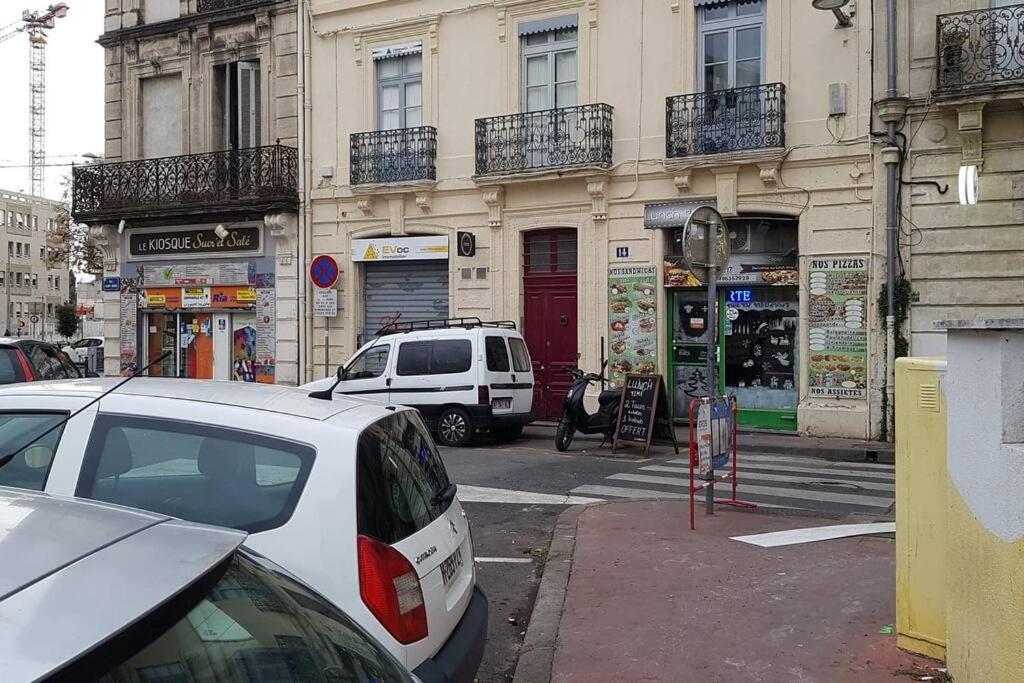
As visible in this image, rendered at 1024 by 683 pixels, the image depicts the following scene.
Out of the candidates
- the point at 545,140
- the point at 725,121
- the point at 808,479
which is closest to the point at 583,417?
the point at 808,479

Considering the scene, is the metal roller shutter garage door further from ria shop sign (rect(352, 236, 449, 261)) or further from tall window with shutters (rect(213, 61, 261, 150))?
tall window with shutters (rect(213, 61, 261, 150))

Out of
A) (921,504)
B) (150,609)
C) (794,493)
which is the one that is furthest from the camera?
(794,493)

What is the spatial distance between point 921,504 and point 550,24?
15.8 metres

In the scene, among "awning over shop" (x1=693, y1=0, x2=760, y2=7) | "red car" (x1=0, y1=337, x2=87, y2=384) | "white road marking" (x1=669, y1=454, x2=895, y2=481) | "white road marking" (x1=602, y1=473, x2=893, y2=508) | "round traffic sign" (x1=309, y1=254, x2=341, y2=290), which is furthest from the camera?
"round traffic sign" (x1=309, y1=254, x2=341, y2=290)

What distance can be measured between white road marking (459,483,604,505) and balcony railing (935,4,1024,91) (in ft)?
30.4

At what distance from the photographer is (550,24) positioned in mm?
19047

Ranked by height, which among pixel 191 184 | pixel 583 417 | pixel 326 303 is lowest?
pixel 583 417

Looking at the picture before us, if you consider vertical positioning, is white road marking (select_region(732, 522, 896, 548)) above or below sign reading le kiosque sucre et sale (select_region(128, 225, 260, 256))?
below

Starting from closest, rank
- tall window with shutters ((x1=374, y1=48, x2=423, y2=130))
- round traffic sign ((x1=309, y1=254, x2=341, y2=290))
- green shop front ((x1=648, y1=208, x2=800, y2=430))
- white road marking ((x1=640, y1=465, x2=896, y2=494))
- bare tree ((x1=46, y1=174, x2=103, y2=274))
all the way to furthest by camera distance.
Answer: white road marking ((x1=640, y1=465, x2=896, y2=494)) < green shop front ((x1=648, y1=208, x2=800, y2=430)) < round traffic sign ((x1=309, y1=254, x2=341, y2=290)) < tall window with shutters ((x1=374, y1=48, x2=423, y2=130)) < bare tree ((x1=46, y1=174, x2=103, y2=274))

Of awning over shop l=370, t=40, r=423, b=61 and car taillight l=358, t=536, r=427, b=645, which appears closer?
car taillight l=358, t=536, r=427, b=645

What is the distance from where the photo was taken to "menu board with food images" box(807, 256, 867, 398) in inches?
629

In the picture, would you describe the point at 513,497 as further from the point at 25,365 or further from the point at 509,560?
the point at 25,365

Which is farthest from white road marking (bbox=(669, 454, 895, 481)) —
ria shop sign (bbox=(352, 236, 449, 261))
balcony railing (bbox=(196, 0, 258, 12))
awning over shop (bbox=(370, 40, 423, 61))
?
balcony railing (bbox=(196, 0, 258, 12))

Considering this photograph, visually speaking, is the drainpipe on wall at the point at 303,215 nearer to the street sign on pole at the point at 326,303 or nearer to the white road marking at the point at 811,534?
the street sign on pole at the point at 326,303
